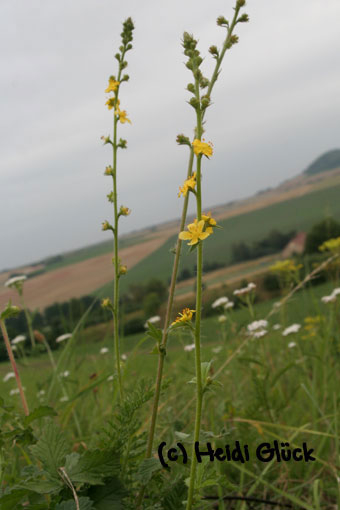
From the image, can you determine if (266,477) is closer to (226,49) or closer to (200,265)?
(200,265)

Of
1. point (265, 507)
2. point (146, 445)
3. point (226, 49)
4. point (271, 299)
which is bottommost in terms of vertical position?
point (271, 299)

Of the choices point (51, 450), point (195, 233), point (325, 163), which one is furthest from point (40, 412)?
point (325, 163)

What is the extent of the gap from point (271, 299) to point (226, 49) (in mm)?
8075

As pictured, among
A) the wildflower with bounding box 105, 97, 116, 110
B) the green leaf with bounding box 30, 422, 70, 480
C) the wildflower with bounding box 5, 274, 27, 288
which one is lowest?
the green leaf with bounding box 30, 422, 70, 480

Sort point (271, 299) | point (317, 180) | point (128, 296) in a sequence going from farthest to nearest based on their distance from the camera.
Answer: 1. point (317, 180)
2. point (128, 296)
3. point (271, 299)

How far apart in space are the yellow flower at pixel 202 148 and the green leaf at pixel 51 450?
4.09ft

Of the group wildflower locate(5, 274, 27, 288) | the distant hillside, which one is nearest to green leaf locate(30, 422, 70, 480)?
wildflower locate(5, 274, 27, 288)

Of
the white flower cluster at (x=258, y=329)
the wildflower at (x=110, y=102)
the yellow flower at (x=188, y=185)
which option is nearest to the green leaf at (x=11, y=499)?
the yellow flower at (x=188, y=185)

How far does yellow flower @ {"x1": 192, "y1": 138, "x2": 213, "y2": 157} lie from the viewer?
1428 millimetres

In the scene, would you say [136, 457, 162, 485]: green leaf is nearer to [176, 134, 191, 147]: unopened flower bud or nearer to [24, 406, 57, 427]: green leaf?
[24, 406, 57, 427]: green leaf

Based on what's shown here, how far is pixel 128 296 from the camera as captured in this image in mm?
12812

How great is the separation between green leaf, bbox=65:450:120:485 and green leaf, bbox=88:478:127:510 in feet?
0.25

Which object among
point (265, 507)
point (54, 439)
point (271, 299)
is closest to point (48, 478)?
point (54, 439)

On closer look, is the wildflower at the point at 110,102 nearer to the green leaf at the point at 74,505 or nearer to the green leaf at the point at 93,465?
the green leaf at the point at 93,465
